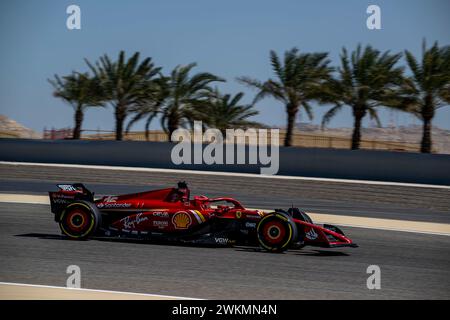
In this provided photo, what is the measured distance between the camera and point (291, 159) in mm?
31656

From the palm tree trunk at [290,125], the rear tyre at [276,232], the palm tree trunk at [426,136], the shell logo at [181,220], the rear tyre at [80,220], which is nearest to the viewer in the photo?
the rear tyre at [276,232]

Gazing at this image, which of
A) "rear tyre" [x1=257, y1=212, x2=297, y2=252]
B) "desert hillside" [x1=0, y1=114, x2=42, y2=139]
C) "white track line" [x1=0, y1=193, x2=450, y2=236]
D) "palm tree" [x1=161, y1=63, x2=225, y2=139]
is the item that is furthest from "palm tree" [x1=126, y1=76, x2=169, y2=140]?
"desert hillside" [x1=0, y1=114, x2=42, y2=139]

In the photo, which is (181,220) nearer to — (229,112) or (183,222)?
(183,222)

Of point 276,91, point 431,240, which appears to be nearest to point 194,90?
point 276,91

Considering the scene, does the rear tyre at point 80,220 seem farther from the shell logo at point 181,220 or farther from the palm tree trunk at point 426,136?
the palm tree trunk at point 426,136

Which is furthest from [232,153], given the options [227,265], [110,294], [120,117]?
[110,294]

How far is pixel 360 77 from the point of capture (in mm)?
35531

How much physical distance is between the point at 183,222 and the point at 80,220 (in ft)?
6.16

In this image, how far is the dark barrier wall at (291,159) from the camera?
29.7 m

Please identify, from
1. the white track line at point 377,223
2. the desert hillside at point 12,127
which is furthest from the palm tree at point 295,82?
the desert hillside at point 12,127

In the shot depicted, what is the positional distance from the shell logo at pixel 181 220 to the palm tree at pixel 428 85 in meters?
23.3

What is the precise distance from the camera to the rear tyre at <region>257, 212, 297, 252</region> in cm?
1249

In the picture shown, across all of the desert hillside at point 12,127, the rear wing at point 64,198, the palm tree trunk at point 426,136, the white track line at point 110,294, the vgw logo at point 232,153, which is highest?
the desert hillside at point 12,127
